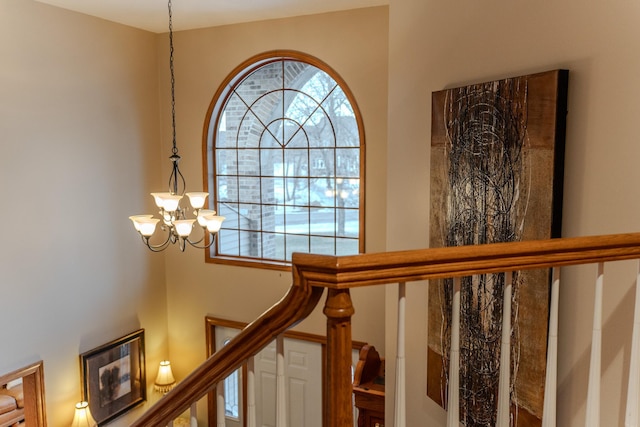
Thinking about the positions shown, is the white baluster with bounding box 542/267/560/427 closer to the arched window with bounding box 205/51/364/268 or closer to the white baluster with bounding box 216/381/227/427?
the white baluster with bounding box 216/381/227/427

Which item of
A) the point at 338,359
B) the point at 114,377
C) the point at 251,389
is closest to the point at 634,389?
the point at 338,359

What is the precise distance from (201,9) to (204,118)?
104cm

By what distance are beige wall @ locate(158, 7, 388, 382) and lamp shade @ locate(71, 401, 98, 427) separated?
1146mm

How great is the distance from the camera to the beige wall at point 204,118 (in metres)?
4.22

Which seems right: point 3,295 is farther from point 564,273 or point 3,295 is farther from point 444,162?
point 564,273

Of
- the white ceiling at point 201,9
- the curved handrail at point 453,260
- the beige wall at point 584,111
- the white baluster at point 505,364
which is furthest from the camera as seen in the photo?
the white ceiling at point 201,9

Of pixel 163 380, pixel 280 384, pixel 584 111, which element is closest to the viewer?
pixel 280 384

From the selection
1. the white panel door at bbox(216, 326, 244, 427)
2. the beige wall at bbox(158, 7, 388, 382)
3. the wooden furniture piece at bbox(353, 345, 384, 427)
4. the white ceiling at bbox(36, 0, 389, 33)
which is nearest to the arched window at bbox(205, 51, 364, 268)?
the beige wall at bbox(158, 7, 388, 382)

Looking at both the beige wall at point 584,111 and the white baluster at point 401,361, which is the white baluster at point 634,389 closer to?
the beige wall at point 584,111

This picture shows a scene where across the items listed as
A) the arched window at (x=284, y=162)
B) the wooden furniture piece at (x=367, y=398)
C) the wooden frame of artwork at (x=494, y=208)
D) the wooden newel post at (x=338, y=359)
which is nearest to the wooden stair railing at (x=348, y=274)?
the wooden newel post at (x=338, y=359)

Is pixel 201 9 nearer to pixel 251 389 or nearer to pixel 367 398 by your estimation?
pixel 367 398

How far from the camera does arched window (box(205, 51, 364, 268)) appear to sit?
4.48 m

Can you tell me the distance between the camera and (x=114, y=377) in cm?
470

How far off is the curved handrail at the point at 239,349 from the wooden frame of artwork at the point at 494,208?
36.1 inches
